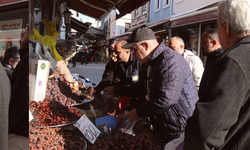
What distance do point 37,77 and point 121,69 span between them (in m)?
1.75

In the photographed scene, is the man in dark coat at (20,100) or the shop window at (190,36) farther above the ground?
the shop window at (190,36)

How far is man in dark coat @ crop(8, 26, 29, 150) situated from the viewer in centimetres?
90

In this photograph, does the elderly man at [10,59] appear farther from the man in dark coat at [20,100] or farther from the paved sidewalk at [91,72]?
the paved sidewalk at [91,72]

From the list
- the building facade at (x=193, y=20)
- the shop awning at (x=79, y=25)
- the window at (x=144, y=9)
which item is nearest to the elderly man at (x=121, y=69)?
the building facade at (x=193, y=20)

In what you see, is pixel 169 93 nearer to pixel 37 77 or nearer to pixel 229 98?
pixel 229 98

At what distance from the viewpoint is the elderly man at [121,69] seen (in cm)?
291

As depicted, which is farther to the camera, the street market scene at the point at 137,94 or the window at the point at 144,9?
the window at the point at 144,9

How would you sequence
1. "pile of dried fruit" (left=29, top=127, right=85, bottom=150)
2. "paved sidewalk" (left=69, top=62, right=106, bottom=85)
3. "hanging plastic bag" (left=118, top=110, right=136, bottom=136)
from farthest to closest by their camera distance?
1. "paved sidewalk" (left=69, top=62, right=106, bottom=85)
2. "hanging plastic bag" (left=118, top=110, right=136, bottom=136)
3. "pile of dried fruit" (left=29, top=127, right=85, bottom=150)

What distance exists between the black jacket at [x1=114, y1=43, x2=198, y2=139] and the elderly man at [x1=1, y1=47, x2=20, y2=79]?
0.97 metres

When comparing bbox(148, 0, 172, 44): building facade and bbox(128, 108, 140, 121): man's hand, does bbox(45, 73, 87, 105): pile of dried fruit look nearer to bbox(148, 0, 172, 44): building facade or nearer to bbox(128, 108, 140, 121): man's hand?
bbox(128, 108, 140, 121): man's hand

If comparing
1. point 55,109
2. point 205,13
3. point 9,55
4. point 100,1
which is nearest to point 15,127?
point 9,55

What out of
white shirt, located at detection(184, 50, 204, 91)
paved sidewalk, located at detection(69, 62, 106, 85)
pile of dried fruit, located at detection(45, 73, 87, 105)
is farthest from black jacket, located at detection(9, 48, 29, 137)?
paved sidewalk, located at detection(69, 62, 106, 85)

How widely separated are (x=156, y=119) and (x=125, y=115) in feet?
1.09

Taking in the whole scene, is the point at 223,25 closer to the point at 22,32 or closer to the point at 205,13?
the point at 22,32
